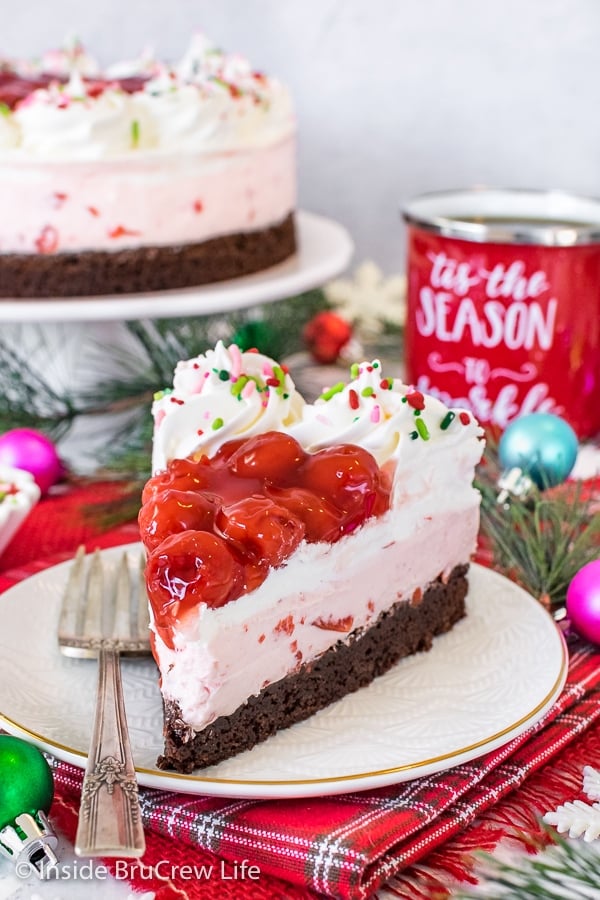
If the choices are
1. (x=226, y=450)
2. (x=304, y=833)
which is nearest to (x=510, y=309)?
(x=226, y=450)

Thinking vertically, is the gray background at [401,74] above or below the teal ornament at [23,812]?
above

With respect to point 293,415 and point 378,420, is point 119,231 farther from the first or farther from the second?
point 378,420

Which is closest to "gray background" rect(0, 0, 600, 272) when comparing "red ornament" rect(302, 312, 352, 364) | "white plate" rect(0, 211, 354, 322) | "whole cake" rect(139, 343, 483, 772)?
"red ornament" rect(302, 312, 352, 364)

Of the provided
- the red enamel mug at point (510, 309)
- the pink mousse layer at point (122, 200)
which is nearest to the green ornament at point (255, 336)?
the pink mousse layer at point (122, 200)

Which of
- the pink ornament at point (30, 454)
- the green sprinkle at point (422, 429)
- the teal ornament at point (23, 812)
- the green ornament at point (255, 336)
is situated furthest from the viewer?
the green ornament at point (255, 336)

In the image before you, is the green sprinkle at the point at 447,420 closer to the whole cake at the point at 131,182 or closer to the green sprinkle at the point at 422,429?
the green sprinkle at the point at 422,429

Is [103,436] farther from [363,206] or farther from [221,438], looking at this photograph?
[363,206]
